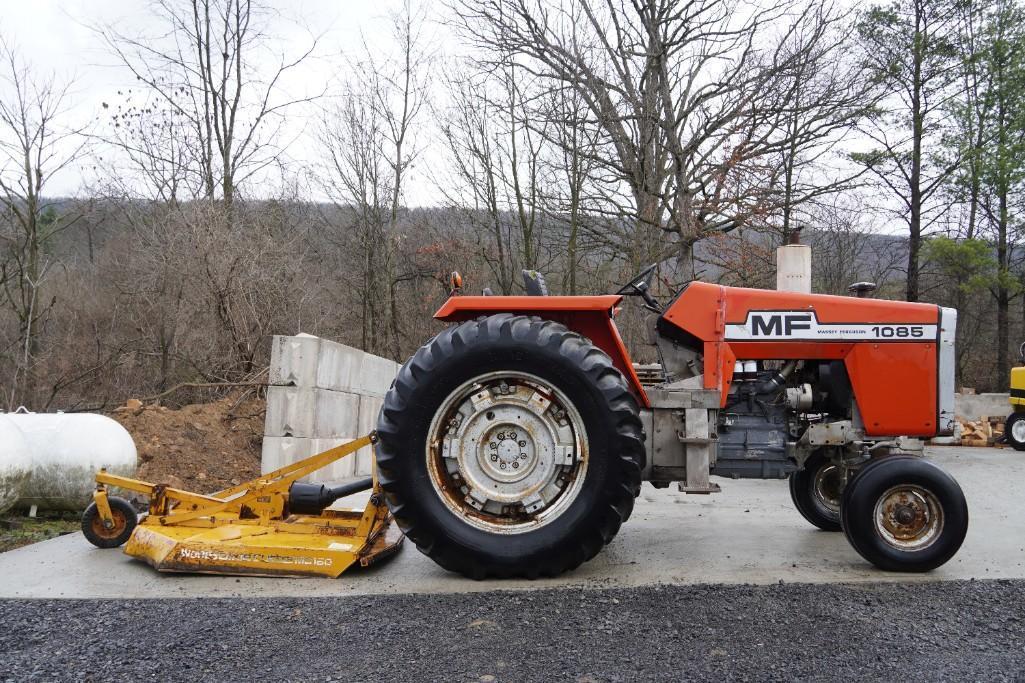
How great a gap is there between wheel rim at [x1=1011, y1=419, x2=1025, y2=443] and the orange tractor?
11.0 metres

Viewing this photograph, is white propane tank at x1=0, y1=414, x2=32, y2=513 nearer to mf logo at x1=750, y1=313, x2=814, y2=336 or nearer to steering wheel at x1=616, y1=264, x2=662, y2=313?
steering wheel at x1=616, y1=264, x2=662, y2=313

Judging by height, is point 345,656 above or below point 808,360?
below

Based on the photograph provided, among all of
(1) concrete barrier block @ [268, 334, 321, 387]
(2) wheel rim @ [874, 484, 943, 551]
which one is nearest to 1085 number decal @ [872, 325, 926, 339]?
(2) wheel rim @ [874, 484, 943, 551]

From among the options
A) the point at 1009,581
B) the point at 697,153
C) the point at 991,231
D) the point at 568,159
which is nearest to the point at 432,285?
the point at 568,159

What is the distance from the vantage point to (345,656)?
2.70 m

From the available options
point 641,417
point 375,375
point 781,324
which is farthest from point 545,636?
point 375,375

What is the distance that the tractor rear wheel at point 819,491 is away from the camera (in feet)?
16.2

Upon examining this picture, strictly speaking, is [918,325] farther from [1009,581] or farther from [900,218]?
[900,218]

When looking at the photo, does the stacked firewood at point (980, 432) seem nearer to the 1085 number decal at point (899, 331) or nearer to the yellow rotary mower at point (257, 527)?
the 1085 number decal at point (899, 331)

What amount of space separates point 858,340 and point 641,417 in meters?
1.24

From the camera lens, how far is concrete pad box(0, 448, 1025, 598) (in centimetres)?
357

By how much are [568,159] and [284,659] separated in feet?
45.9

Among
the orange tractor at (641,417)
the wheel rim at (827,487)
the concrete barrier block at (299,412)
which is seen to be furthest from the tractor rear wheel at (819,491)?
the concrete barrier block at (299,412)

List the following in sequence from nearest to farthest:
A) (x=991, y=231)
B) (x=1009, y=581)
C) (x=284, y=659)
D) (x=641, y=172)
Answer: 1. (x=284, y=659)
2. (x=1009, y=581)
3. (x=641, y=172)
4. (x=991, y=231)
